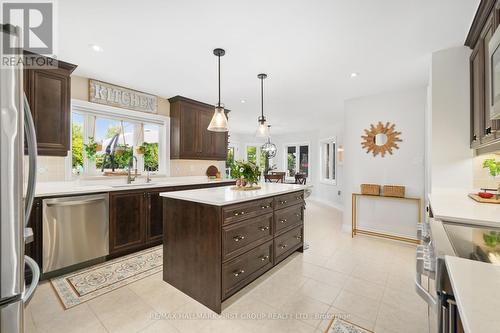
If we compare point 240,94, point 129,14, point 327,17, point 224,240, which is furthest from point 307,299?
point 240,94

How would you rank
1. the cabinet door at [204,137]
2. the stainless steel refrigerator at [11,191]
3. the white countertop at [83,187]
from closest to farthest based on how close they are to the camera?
1. the stainless steel refrigerator at [11,191]
2. the white countertop at [83,187]
3. the cabinet door at [204,137]

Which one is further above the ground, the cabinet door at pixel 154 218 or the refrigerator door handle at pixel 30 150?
the refrigerator door handle at pixel 30 150

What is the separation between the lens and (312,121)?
6.51 m

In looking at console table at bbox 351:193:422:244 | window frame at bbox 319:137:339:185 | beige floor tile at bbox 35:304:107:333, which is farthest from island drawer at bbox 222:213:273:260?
window frame at bbox 319:137:339:185

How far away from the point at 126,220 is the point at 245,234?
6.15 feet

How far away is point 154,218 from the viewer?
3.29 metres

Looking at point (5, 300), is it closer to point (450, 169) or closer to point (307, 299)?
point (307, 299)

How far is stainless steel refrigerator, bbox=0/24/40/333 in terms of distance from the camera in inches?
29.2

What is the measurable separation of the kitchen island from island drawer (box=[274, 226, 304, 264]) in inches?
1.0

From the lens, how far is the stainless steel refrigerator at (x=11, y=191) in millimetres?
741

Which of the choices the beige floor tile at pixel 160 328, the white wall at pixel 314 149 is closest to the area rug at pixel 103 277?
the beige floor tile at pixel 160 328

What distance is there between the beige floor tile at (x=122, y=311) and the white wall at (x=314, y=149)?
5862 mm

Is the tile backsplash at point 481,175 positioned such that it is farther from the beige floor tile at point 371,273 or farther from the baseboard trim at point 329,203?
the baseboard trim at point 329,203

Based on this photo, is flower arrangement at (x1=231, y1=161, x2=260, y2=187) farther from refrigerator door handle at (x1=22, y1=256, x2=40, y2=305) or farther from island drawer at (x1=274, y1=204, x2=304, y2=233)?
refrigerator door handle at (x1=22, y1=256, x2=40, y2=305)
